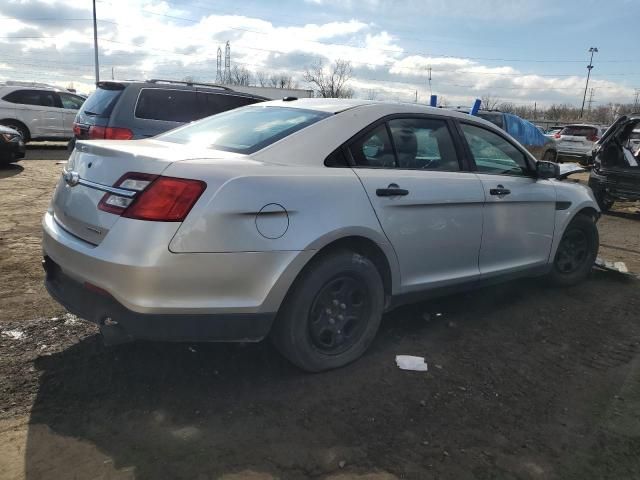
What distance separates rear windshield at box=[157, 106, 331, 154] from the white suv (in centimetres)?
1302

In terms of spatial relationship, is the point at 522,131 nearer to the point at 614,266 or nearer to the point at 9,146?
the point at 614,266

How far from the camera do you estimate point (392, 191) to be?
11.0ft

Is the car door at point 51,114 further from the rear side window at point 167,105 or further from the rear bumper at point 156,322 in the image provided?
the rear bumper at point 156,322

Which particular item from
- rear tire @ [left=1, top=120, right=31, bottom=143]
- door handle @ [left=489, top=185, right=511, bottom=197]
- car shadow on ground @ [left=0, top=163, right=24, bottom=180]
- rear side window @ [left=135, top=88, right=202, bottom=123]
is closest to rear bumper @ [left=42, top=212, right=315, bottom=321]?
door handle @ [left=489, top=185, right=511, bottom=197]

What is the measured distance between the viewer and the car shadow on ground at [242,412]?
2.45 metres

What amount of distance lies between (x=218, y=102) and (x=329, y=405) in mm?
6785

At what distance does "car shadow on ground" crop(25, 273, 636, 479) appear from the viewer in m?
2.45

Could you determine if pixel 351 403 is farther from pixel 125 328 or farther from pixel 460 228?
pixel 460 228

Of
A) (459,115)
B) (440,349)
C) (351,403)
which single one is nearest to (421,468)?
(351,403)

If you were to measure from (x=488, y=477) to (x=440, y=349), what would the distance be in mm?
1337

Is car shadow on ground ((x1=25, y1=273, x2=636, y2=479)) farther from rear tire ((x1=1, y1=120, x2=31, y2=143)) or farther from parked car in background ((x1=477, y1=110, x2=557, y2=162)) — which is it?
rear tire ((x1=1, y1=120, x2=31, y2=143))

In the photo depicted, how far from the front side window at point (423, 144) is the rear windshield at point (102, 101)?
5034 mm

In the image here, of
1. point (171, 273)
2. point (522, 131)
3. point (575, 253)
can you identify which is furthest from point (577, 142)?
point (171, 273)

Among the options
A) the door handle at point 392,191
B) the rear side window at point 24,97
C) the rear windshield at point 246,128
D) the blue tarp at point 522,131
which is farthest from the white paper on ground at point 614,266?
the rear side window at point 24,97
